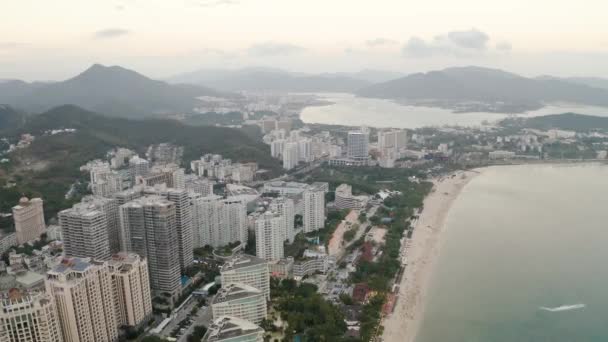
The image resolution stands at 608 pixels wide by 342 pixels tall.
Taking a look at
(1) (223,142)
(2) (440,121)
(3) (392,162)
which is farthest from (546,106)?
(1) (223,142)

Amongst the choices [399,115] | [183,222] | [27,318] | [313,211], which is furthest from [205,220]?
[399,115]

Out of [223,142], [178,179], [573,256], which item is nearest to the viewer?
[573,256]

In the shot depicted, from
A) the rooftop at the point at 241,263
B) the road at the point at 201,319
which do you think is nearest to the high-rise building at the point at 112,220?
the road at the point at 201,319

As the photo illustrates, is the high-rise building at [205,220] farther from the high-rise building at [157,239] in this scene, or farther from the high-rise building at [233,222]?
the high-rise building at [157,239]

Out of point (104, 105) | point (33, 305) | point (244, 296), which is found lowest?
point (244, 296)

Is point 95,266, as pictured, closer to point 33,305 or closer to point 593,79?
point 33,305

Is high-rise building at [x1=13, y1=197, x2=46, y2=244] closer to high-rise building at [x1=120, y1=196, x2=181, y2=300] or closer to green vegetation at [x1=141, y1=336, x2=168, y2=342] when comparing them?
high-rise building at [x1=120, y1=196, x2=181, y2=300]

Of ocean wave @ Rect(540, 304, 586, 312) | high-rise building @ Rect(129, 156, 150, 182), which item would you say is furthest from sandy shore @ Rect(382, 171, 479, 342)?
high-rise building @ Rect(129, 156, 150, 182)
